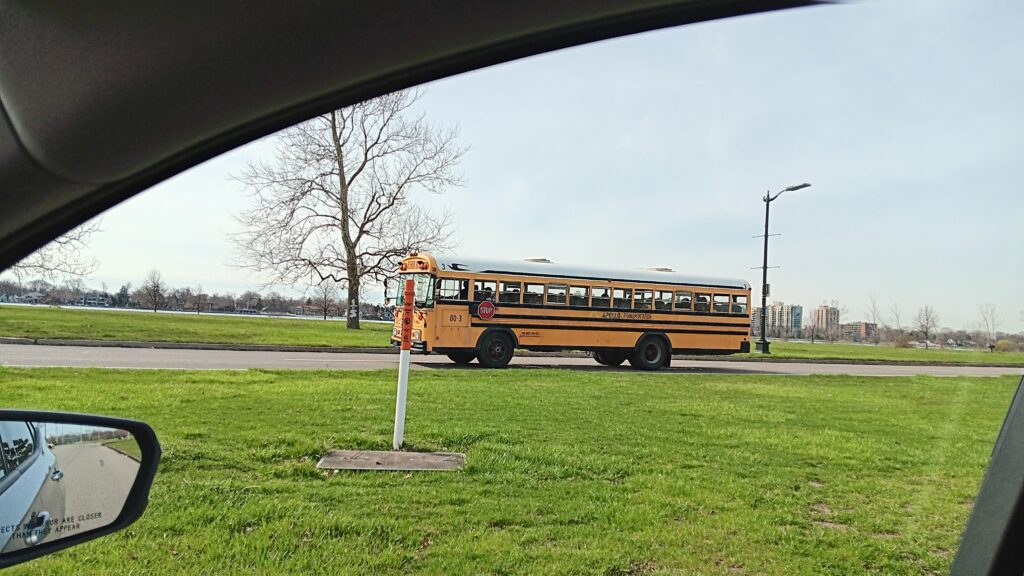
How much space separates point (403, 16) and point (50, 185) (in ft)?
2.46

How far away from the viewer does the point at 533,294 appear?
52.0 ft

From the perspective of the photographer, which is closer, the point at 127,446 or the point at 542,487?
the point at 127,446

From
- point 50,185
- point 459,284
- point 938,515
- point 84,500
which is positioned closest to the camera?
point 50,185

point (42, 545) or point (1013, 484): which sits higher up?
point (1013, 484)

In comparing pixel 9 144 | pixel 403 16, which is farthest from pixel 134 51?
pixel 403 16

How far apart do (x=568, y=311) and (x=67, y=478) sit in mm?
14877

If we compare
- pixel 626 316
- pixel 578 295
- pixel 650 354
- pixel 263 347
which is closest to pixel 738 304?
pixel 650 354

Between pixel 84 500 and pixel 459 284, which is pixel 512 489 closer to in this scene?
pixel 84 500

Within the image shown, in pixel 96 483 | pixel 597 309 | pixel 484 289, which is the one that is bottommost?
pixel 96 483

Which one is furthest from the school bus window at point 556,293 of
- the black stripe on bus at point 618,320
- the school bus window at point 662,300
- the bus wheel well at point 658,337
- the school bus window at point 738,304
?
the school bus window at point 738,304

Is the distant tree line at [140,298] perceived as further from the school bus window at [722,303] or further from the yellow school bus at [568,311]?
the school bus window at [722,303]

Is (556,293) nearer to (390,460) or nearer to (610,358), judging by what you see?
(610,358)

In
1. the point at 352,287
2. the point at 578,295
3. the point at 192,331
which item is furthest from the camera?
the point at 352,287

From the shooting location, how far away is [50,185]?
1.29 meters
